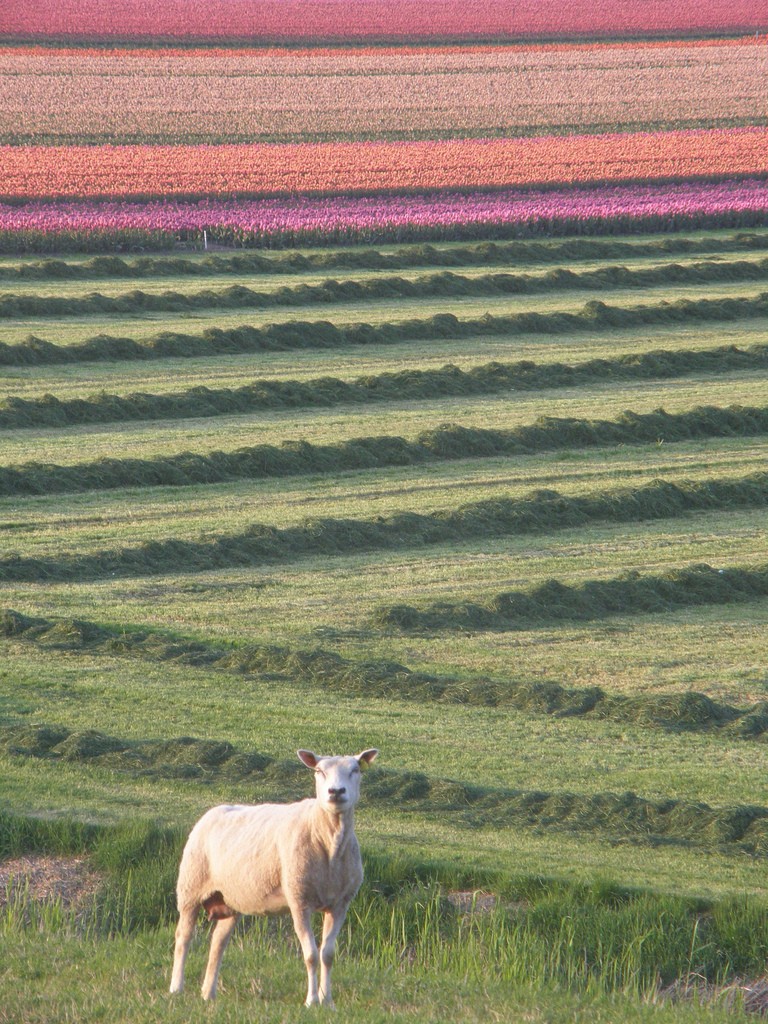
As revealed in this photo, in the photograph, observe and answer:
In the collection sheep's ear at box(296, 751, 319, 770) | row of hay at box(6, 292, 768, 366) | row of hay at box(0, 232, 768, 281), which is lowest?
sheep's ear at box(296, 751, 319, 770)

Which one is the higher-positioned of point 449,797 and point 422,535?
point 422,535

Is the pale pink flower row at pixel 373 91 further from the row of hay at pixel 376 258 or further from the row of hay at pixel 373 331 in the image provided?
the row of hay at pixel 373 331

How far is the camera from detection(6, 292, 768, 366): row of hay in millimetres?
28312

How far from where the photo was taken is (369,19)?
99312 millimetres

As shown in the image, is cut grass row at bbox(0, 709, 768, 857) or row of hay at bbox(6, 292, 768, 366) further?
row of hay at bbox(6, 292, 768, 366)

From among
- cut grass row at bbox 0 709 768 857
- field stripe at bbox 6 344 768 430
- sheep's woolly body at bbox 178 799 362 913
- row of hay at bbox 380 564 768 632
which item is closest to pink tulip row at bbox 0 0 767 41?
field stripe at bbox 6 344 768 430

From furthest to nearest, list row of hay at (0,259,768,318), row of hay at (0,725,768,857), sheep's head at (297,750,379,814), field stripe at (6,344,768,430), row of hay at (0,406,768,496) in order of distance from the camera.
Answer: row of hay at (0,259,768,318) → field stripe at (6,344,768,430) → row of hay at (0,406,768,496) → row of hay at (0,725,768,857) → sheep's head at (297,750,379,814)

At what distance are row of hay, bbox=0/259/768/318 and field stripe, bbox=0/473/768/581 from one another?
14.0 meters

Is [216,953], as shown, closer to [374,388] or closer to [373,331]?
[374,388]

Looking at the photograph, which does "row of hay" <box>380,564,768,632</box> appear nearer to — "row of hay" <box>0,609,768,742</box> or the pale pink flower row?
"row of hay" <box>0,609,768,742</box>

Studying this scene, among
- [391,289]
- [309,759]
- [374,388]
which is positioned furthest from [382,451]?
[309,759]

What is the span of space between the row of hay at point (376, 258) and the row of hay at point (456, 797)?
958 inches

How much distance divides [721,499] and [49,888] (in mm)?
14359

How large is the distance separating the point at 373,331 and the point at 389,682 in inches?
689
